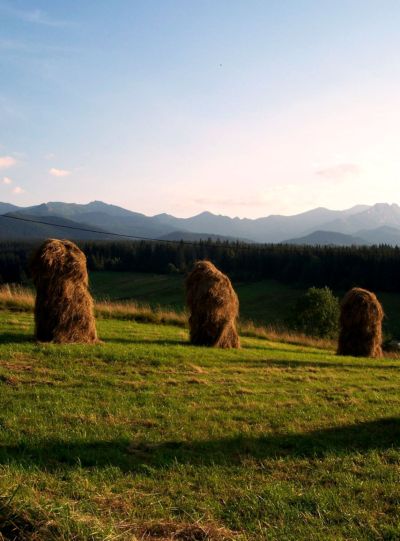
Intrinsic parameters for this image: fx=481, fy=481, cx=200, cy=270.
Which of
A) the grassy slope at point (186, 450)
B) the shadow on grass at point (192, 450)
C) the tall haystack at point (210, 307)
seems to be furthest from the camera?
the tall haystack at point (210, 307)

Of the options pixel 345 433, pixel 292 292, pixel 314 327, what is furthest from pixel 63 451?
pixel 292 292

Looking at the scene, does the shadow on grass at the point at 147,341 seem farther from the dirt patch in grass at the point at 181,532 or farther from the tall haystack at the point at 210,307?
the dirt patch in grass at the point at 181,532

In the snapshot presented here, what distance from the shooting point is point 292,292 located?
80.4 meters

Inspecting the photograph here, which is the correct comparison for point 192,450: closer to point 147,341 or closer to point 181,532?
point 181,532

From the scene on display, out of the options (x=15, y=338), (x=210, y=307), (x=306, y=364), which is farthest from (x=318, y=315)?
(x=15, y=338)

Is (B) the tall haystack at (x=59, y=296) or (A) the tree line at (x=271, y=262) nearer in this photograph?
(B) the tall haystack at (x=59, y=296)

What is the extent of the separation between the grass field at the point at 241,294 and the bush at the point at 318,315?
15728 millimetres

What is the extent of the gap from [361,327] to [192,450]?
17.2 metres

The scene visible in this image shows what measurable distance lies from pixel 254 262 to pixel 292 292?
1395 cm

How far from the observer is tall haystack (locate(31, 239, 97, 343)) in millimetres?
13914

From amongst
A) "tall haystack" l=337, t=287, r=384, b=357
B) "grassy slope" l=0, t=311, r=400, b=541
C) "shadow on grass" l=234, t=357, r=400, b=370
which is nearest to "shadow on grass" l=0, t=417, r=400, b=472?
"grassy slope" l=0, t=311, r=400, b=541

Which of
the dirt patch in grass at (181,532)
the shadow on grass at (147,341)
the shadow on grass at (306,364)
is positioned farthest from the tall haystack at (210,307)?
the dirt patch in grass at (181,532)

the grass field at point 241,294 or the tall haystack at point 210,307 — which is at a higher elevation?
the tall haystack at point 210,307

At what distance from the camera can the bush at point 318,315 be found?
149 ft
